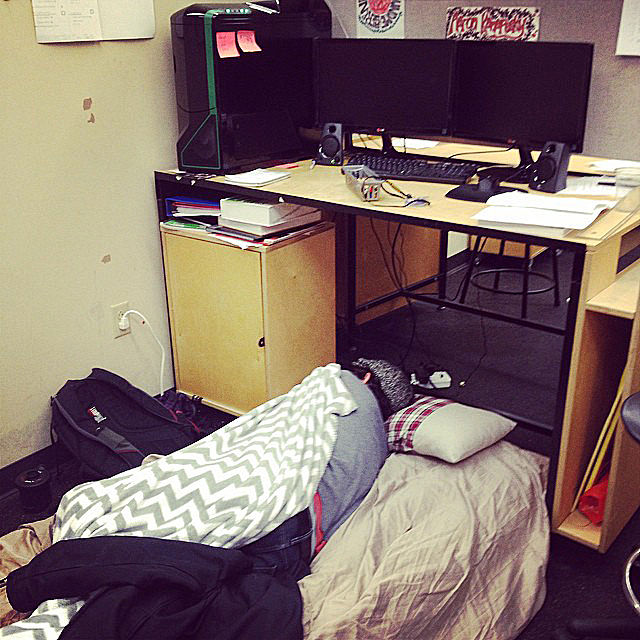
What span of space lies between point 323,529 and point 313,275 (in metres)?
1.01

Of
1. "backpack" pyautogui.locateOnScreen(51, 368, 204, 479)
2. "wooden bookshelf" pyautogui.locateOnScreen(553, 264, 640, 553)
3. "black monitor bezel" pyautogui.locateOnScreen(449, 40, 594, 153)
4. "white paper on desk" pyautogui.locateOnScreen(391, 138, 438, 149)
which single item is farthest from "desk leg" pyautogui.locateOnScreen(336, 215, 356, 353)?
"wooden bookshelf" pyautogui.locateOnScreen(553, 264, 640, 553)

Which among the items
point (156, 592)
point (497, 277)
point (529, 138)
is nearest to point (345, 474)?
point (156, 592)

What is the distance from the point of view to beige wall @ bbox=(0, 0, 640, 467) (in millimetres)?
2072

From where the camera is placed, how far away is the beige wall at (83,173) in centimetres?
207

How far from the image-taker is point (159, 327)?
2.60 m

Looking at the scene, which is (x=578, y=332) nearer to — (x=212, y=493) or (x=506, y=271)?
(x=212, y=493)

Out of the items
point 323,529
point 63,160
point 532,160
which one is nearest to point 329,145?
point 532,160

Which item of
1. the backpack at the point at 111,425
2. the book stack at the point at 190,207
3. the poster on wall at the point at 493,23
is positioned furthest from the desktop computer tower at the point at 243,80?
the backpack at the point at 111,425

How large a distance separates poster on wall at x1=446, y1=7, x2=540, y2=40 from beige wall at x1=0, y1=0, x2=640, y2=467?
37mm

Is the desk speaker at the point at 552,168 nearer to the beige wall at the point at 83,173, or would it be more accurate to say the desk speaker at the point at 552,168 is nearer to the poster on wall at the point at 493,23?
the beige wall at the point at 83,173

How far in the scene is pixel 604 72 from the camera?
2.16 metres

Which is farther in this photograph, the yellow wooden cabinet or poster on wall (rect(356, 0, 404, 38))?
poster on wall (rect(356, 0, 404, 38))

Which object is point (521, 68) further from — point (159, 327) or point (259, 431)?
point (159, 327)

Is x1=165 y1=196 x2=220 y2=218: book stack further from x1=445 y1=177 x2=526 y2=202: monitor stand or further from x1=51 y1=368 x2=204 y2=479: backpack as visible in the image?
x1=445 y1=177 x2=526 y2=202: monitor stand
